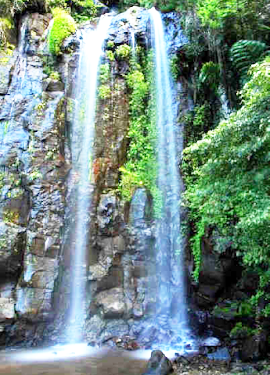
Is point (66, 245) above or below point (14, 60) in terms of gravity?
below

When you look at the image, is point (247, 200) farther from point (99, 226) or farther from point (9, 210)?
point (9, 210)

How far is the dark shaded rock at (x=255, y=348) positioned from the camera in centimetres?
769

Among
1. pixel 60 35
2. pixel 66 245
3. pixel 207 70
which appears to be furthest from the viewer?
pixel 60 35

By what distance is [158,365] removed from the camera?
7.02 m

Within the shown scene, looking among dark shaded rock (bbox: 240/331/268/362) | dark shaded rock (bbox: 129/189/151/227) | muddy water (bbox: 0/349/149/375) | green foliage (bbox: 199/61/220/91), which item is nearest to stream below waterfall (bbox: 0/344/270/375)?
muddy water (bbox: 0/349/149/375)

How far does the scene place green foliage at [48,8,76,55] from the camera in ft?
40.2

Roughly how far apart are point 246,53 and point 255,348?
27.7ft

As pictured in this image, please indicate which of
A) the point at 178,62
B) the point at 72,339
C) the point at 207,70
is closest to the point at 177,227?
the point at 72,339

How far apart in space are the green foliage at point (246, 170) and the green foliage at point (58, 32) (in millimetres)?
7670

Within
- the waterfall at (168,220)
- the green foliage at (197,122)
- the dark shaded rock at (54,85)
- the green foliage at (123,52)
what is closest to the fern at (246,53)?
the green foliage at (197,122)

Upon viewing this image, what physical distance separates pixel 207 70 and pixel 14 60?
6.74m

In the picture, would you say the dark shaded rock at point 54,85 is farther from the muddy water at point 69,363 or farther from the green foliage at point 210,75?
the muddy water at point 69,363

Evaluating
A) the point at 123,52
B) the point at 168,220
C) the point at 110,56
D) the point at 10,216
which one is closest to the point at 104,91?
the point at 110,56

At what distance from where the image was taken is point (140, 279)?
1005cm
